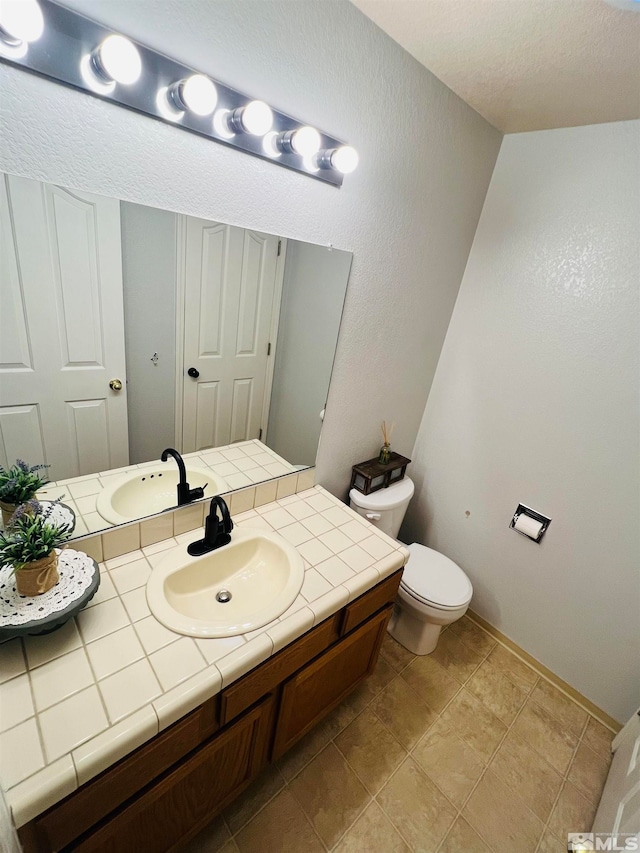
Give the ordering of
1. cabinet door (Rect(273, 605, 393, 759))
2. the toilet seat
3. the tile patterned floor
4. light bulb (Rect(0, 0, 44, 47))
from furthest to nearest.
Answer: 1. the toilet seat
2. the tile patterned floor
3. cabinet door (Rect(273, 605, 393, 759))
4. light bulb (Rect(0, 0, 44, 47))

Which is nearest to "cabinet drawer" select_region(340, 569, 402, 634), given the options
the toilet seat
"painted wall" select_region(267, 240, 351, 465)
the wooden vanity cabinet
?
the wooden vanity cabinet

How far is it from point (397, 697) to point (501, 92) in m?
2.42

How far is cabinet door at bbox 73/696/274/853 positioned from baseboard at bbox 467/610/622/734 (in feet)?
4.63

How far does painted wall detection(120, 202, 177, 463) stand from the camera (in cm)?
90

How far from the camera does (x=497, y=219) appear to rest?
166cm

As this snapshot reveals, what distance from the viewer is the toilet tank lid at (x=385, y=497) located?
1681 millimetres

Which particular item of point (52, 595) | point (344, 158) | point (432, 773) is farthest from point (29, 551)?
point (432, 773)

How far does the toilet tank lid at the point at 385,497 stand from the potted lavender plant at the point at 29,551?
1170 millimetres

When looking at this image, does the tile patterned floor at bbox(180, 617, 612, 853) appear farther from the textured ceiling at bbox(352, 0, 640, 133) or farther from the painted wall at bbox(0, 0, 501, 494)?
A: the textured ceiling at bbox(352, 0, 640, 133)

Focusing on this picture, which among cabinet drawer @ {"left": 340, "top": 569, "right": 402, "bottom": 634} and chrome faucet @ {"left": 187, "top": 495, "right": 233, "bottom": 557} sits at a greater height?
chrome faucet @ {"left": 187, "top": 495, "right": 233, "bottom": 557}

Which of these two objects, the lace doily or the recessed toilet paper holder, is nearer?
the lace doily

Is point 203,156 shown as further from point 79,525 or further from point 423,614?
point 423,614

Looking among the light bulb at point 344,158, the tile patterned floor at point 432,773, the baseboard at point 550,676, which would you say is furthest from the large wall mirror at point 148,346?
the baseboard at point 550,676

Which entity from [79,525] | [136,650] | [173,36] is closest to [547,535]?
[136,650]
